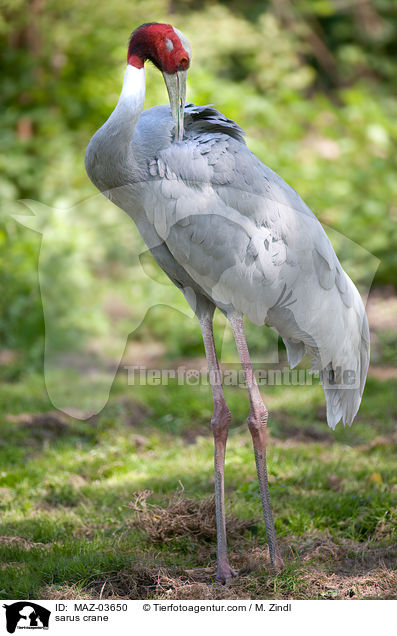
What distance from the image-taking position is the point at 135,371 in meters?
7.05

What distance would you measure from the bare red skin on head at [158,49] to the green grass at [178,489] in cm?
240

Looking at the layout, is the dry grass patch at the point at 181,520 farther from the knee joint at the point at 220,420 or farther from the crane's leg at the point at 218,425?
the knee joint at the point at 220,420

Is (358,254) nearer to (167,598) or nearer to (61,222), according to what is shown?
(61,222)

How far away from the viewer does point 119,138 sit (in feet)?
10.4

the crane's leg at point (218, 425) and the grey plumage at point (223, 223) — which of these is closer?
the grey plumage at point (223, 223)

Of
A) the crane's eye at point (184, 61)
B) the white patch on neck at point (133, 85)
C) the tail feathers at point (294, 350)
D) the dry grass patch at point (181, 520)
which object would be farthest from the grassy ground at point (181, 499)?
the crane's eye at point (184, 61)

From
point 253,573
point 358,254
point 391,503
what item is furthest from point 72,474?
point 358,254

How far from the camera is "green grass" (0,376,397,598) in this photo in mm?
3395

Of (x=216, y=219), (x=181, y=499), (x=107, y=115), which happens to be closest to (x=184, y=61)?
(x=216, y=219)

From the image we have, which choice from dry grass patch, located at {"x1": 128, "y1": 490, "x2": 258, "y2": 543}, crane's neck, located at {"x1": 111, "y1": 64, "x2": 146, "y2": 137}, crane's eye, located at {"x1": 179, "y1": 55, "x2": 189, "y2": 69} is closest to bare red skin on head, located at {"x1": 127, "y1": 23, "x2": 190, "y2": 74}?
crane's eye, located at {"x1": 179, "y1": 55, "x2": 189, "y2": 69}

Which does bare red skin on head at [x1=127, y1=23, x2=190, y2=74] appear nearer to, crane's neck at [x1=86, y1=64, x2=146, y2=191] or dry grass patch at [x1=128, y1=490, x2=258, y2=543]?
Answer: crane's neck at [x1=86, y1=64, x2=146, y2=191]

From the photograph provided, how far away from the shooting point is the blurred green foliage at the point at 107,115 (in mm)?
7438
